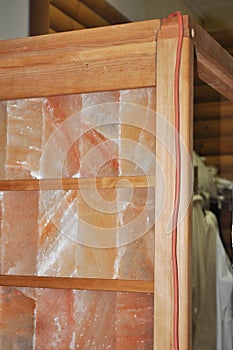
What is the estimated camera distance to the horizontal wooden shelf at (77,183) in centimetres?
146

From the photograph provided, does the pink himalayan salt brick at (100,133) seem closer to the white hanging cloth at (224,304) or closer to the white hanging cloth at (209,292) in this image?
the white hanging cloth at (209,292)

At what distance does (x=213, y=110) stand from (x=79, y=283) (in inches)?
84.0

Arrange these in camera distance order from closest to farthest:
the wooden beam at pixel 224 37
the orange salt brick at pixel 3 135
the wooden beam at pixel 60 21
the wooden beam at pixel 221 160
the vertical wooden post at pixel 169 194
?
the vertical wooden post at pixel 169 194
the orange salt brick at pixel 3 135
the wooden beam at pixel 60 21
the wooden beam at pixel 224 37
the wooden beam at pixel 221 160

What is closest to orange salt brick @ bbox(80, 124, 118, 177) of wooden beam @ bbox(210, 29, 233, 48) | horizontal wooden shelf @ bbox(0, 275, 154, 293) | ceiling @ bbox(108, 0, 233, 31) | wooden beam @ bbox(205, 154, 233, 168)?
horizontal wooden shelf @ bbox(0, 275, 154, 293)

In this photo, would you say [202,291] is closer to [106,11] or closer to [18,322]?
[106,11]

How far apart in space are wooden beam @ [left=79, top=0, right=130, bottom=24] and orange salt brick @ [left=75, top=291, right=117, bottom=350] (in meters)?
1.54

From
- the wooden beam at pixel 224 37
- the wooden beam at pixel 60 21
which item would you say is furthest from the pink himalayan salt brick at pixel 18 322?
the wooden beam at pixel 224 37

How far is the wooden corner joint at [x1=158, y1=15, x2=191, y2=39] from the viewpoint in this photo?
4.66 feet

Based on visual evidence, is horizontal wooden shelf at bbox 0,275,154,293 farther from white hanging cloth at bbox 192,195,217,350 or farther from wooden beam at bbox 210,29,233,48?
wooden beam at bbox 210,29,233,48

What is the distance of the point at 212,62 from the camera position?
157cm

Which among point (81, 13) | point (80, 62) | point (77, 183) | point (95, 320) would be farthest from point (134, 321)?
point (81, 13)

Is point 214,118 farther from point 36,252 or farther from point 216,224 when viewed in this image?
point 36,252

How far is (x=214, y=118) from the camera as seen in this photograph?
3.49 metres

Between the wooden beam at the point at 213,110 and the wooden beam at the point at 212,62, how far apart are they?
1.71 m
